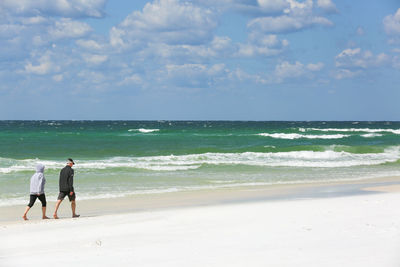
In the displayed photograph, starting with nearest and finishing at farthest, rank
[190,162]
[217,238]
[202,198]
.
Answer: [217,238] → [202,198] → [190,162]

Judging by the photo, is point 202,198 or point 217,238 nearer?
point 217,238

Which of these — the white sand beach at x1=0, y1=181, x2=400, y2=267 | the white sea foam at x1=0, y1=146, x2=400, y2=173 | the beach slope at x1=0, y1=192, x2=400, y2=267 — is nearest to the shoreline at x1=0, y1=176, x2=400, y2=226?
the white sand beach at x1=0, y1=181, x2=400, y2=267

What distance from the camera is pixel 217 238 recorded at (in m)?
7.92

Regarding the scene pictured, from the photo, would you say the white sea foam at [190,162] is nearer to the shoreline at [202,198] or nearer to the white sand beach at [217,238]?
the shoreline at [202,198]

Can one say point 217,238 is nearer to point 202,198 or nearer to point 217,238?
point 217,238

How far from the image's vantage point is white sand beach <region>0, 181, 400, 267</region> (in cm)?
674

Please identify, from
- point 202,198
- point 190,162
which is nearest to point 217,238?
point 202,198

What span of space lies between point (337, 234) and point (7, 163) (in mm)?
19833

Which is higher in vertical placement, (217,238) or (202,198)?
(217,238)

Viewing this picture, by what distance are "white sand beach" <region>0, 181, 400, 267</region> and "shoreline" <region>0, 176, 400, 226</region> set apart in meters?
1.14

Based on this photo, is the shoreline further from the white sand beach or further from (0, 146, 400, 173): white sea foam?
(0, 146, 400, 173): white sea foam

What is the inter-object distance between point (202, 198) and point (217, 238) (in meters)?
6.02

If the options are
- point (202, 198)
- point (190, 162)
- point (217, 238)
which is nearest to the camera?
point (217, 238)

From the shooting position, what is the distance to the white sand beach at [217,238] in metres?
6.74
